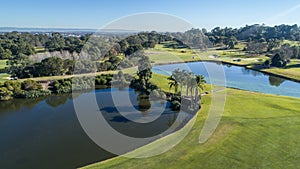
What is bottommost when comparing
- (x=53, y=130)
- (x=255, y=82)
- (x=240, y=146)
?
(x=53, y=130)

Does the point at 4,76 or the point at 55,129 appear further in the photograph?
the point at 4,76

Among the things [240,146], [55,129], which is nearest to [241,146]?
[240,146]

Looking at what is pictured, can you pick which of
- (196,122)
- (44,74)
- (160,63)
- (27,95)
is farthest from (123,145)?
(160,63)

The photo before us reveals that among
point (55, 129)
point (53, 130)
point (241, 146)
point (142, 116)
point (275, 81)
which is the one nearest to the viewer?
point (241, 146)

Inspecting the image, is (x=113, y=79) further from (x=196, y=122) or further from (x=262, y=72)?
(x=262, y=72)

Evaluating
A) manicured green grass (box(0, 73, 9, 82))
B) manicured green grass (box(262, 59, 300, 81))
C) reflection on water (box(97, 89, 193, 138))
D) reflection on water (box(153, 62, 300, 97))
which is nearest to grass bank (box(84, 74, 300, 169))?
reflection on water (box(97, 89, 193, 138))

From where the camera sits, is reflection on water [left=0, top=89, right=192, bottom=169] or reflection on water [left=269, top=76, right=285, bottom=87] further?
A: reflection on water [left=269, top=76, right=285, bottom=87]

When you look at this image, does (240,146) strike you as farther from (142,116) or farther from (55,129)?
(55,129)

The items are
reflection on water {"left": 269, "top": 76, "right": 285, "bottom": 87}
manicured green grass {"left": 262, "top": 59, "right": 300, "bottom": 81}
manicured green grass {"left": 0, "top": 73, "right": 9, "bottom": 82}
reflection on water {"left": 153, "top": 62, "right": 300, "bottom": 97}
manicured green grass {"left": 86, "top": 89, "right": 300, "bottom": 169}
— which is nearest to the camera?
manicured green grass {"left": 86, "top": 89, "right": 300, "bottom": 169}

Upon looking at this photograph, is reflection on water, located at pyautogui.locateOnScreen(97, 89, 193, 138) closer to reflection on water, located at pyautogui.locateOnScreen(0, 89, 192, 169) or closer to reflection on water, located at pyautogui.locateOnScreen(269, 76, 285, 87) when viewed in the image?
reflection on water, located at pyautogui.locateOnScreen(0, 89, 192, 169)
